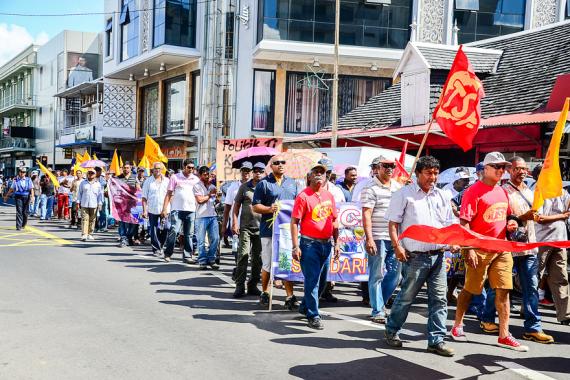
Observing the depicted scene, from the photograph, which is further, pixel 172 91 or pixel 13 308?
pixel 172 91

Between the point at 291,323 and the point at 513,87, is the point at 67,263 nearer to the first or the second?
the point at 291,323

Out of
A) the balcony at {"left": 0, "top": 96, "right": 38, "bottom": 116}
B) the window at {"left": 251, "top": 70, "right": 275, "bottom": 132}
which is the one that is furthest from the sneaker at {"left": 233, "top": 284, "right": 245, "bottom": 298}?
the balcony at {"left": 0, "top": 96, "right": 38, "bottom": 116}

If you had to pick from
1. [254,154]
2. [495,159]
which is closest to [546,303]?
[495,159]

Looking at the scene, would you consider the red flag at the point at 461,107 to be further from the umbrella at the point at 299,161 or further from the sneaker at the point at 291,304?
the sneaker at the point at 291,304

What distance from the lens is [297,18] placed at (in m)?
25.6

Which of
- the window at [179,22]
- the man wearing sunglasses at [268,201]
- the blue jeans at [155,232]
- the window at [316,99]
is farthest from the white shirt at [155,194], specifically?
the window at [179,22]

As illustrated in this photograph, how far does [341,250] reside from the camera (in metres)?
8.73

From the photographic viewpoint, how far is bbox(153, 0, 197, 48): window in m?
28.5

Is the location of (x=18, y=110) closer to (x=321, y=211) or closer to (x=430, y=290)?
(x=321, y=211)

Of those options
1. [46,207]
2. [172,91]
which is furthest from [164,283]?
[172,91]

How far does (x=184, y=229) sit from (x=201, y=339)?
6241 millimetres

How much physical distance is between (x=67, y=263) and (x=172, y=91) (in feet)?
68.9

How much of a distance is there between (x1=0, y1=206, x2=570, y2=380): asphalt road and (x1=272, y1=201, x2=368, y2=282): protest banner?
1.39 feet

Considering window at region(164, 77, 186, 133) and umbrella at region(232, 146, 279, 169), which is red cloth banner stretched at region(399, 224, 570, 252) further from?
window at region(164, 77, 186, 133)
